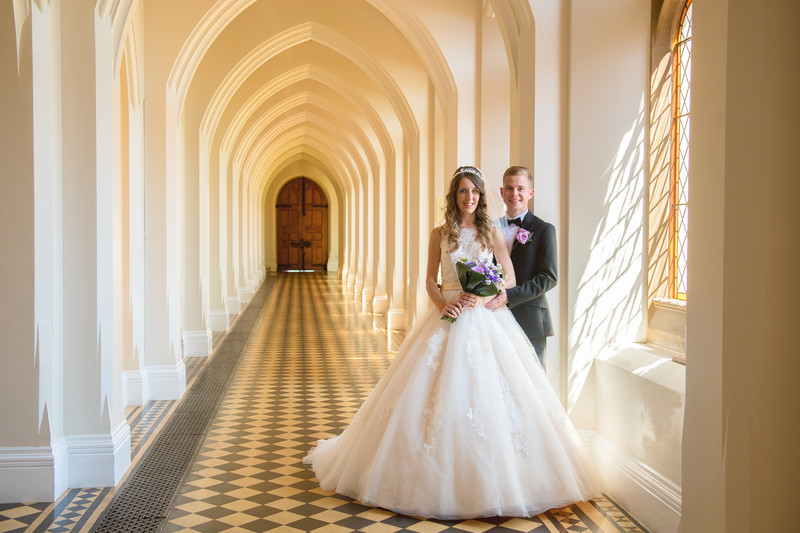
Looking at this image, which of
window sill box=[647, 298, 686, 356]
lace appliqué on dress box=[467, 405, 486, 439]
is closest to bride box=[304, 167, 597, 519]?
lace appliqué on dress box=[467, 405, 486, 439]

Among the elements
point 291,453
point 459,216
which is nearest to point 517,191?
point 459,216

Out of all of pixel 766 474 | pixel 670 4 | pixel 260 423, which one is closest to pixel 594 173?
pixel 670 4

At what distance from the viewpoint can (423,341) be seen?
4.61 metres

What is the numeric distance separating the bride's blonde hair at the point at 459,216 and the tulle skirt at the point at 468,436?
0.44 metres

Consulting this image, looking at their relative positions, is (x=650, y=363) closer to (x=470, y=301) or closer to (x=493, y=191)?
(x=470, y=301)

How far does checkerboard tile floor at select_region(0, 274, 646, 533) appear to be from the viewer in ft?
13.5

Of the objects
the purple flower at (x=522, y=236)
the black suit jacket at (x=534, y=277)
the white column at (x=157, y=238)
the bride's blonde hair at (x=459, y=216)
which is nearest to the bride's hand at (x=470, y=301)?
the black suit jacket at (x=534, y=277)

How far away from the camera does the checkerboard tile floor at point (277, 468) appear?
13.5 feet

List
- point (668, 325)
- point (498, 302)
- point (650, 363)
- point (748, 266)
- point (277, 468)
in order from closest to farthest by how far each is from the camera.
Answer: point (748, 266), point (650, 363), point (498, 302), point (668, 325), point (277, 468)

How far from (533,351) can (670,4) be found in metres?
2.32

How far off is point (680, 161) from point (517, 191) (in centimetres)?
107

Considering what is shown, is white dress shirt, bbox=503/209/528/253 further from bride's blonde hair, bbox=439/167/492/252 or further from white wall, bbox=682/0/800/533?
white wall, bbox=682/0/800/533

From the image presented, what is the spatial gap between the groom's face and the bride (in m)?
0.15

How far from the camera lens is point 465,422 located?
161 inches
